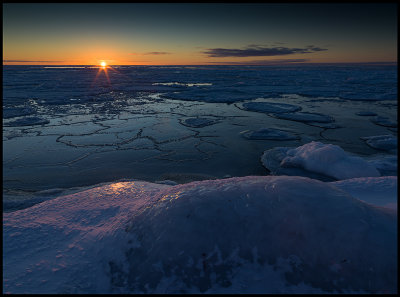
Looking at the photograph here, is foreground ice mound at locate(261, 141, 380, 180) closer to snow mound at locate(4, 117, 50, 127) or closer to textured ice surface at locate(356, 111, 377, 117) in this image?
textured ice surface at locate(356, 111, 377, 117)

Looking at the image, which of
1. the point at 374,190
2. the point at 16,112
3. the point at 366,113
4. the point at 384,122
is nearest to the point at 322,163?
the point at 374,190

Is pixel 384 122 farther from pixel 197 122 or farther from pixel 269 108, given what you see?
pixel 197 122

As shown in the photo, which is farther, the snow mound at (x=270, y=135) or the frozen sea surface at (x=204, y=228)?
the snow mound at (x=270, y=135)

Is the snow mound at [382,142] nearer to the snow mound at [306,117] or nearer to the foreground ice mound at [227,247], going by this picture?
the snow mound at [306,117]

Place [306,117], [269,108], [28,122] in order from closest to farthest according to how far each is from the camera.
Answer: [28,122], [306,117], [269,108]

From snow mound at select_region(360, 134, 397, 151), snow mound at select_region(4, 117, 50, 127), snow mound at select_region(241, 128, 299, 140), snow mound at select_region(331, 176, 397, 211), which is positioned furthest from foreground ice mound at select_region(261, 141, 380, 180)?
snow mound at select_region(4, 117, 50, 127)

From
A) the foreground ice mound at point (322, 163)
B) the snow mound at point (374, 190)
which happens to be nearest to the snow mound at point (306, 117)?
the foreground ice mound at point (322, 163)
